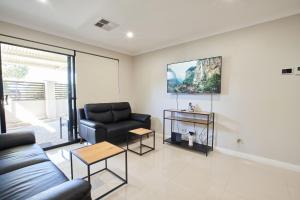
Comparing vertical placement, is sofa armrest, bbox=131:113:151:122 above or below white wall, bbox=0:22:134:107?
below

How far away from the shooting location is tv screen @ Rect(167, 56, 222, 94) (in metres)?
2.96

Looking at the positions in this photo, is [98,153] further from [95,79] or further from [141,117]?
[95,79]

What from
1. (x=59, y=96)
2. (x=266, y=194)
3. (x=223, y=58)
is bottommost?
(x=266, y=194)

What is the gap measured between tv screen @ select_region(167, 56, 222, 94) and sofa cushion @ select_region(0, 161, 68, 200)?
9.23 feet

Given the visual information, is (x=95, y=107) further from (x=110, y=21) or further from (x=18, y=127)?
(x=110, y=21)

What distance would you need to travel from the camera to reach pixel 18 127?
3.21 metres

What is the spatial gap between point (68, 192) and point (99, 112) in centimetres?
284

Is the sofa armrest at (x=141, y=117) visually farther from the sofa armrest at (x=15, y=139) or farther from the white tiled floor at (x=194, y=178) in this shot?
the sofa armrest at (x=15, y=139)

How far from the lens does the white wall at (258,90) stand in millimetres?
2311

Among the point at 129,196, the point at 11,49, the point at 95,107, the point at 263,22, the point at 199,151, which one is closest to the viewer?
the point at 129,196

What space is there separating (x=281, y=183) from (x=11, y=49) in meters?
5.03

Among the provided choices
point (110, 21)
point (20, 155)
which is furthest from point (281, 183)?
point (110, 21)

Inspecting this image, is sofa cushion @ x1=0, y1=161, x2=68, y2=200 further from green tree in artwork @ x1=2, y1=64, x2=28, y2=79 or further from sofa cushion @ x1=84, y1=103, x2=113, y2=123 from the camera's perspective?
green tree in artwork @ x1=2, y1=64, x2=28, y2=79

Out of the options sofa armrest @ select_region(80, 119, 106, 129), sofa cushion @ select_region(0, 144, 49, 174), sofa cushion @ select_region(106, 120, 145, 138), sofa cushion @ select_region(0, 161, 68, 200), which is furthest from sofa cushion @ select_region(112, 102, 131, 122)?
sofa cushion @ select_region(0, 161, 68, 200)
